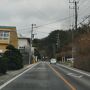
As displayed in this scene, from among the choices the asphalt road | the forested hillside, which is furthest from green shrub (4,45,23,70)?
the asphalt road

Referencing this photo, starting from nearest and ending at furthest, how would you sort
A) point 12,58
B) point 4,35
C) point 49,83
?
point 49,83 < point 12,58 < point 4,35

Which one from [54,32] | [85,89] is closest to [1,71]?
[85,89]

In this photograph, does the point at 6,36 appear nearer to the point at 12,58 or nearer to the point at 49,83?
the point at 12,58

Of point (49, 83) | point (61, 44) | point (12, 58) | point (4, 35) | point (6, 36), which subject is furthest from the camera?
point (61, 44)

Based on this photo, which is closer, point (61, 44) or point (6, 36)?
point (6, 36)

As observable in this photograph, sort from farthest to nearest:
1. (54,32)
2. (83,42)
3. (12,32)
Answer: (54,32) < (12,32) < (83,42)

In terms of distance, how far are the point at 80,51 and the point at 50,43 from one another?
4855 inches

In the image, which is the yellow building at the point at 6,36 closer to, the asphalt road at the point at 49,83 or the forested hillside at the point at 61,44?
the forested hillside at the point at 61,44

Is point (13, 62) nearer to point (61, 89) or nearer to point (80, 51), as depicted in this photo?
point (80, 51)

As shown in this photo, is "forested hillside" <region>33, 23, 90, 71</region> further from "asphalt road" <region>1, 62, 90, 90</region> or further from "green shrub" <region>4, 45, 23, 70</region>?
"asphalt road" <region>1, 62, 90, 90</region>

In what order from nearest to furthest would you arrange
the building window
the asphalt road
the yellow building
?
the asphalt road < the yellow building < the building window

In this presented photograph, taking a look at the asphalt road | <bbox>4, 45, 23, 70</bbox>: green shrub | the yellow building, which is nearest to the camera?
the asphalt road

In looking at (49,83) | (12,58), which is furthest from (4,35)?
(49,83)

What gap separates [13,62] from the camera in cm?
4609
